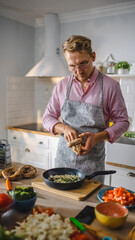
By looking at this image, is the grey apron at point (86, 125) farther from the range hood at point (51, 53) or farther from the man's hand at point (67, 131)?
the range hood at point (51, 53)

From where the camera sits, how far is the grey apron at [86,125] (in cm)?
169

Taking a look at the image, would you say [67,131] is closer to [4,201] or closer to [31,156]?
[4,201]

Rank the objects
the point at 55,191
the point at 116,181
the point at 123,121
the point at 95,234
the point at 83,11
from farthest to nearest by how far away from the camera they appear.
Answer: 1. the point at 83,11
2. the point at 116,181
3. the point at 123,121
4. the point at 55,191
5. the point at 95,234

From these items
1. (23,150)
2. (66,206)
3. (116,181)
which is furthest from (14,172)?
(23,150)

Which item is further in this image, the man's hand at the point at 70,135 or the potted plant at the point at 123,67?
the potted plant at the point at 123,67

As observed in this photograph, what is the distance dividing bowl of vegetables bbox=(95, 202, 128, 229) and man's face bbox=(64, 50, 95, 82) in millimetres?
912

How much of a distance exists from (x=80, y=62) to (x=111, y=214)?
3.19 feet

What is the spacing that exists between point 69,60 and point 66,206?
36.8 inches

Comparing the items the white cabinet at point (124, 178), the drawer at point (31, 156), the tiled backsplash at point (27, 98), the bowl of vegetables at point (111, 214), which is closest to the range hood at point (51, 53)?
the tiled backsplash at point (27, 98)

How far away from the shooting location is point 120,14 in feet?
10.6

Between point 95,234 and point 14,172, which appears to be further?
point 14,172

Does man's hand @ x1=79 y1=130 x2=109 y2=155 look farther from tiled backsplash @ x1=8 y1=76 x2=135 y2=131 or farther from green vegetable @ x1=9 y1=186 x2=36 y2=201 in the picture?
tiled backsplash @ x1=8 y1=76 x2=135 y2=131

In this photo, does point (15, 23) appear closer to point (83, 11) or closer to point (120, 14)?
point (83, 11)

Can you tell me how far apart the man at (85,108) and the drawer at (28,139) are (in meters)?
1.51
